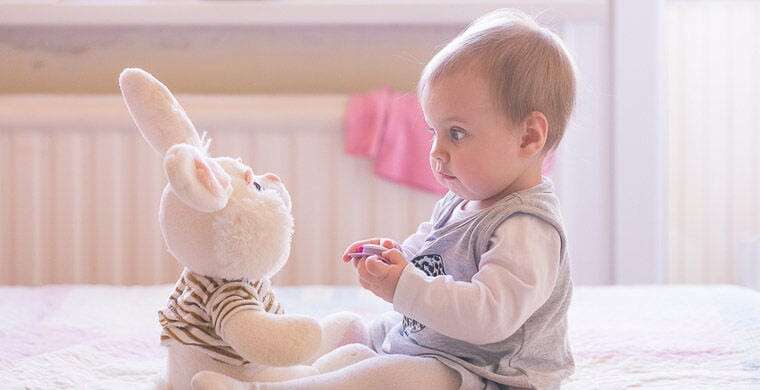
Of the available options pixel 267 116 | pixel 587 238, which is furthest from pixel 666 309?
pixel 267 116

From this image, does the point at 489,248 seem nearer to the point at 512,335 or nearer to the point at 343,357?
the point at 512,335

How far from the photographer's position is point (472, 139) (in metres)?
1.00

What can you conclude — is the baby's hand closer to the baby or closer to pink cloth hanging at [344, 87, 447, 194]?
the baby

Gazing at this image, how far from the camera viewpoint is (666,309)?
5.16 feet

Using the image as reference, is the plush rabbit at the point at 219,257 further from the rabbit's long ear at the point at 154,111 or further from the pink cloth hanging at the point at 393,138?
the pink cloth hanging at the point at 393,138

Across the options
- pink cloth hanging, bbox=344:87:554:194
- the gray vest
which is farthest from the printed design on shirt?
pink cloth hanging, bbox=344:87:554:194

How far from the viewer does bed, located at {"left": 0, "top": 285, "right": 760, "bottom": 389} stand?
1.20 metres

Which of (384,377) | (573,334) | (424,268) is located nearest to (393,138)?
(573,334)

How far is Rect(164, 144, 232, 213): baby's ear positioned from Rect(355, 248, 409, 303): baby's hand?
0.16 metres

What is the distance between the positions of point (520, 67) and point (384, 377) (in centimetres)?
34

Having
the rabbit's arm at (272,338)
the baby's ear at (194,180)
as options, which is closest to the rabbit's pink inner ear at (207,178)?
the baby's ear at (194,180)

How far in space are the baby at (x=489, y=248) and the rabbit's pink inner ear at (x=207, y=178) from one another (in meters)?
0.18

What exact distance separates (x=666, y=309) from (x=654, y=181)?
65 centimetres

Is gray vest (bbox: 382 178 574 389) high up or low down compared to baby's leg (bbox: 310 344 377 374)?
up
